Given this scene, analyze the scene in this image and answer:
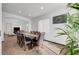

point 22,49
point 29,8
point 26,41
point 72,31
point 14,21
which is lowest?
point 22,49

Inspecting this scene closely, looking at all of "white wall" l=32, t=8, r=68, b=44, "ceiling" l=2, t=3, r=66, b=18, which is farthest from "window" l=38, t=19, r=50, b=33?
"ceiling" l=2, t=3, r=66, b=18

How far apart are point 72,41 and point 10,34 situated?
42.8 inches

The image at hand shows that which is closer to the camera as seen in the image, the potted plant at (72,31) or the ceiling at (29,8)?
the potted plant at (72,31)

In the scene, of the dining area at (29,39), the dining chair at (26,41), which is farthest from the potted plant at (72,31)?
the dining chair at (26,41)

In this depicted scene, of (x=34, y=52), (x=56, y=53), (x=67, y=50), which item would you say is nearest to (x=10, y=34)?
(x=34, y=52)

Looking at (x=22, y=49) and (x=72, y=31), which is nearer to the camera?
(x=72, y=31)

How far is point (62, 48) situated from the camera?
2273 mm

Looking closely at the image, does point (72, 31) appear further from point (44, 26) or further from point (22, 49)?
point (22, 49)

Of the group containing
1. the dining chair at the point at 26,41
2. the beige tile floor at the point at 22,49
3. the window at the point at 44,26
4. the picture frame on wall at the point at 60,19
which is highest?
the picture frame on wall at the point at 60,19

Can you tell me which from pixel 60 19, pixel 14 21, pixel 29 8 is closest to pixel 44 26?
pixel 60 19

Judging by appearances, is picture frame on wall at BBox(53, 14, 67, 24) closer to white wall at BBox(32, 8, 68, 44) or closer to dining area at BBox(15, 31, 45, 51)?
white wall at BBox(32, 8, 68, 44)

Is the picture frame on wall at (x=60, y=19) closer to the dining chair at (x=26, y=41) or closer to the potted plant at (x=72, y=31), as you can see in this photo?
the potted plant at (x=72, y=31)
